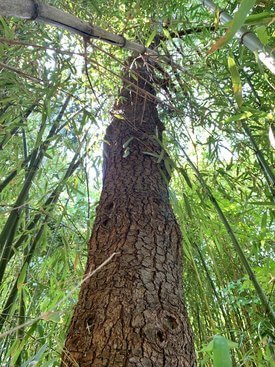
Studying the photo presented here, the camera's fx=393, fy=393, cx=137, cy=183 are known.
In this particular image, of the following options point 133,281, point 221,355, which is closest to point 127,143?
point 133,281

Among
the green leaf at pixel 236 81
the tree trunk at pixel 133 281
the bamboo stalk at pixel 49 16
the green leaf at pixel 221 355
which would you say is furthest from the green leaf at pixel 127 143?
the green leaf at pixel 221 355

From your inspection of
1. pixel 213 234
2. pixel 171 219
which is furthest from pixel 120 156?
pixel 213 234

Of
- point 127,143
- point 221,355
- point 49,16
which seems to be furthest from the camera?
point 127,143

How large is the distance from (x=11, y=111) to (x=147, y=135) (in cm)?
48

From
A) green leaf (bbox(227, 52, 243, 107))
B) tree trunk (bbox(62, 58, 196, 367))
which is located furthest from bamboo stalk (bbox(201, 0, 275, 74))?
tree trunk (bbox(62, 58, 196, 367))

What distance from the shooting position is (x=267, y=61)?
0.75 meters

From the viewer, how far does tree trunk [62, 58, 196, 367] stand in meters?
0.78

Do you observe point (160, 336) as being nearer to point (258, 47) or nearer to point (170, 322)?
point (170, 322)

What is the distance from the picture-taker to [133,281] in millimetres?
916

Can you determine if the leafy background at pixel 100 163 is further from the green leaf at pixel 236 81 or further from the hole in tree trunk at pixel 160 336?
the hole in tree trunk at pixel 160 336

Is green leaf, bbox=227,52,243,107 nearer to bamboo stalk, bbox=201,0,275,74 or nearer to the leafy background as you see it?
bamboo stalk, bbox=201,0,275,74

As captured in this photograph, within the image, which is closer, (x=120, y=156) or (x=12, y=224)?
(x=12, y=224)

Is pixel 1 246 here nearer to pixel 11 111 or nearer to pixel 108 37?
pixel 11 111

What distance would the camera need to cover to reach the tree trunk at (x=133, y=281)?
78 cm
